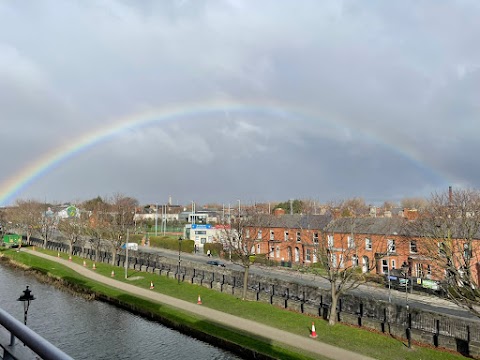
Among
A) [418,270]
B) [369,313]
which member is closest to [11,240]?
[418,270]

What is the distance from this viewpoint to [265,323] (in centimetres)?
2598

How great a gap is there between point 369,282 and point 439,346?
26.5 metres

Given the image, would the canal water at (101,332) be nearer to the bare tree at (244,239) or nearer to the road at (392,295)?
the bare tree at (244,239)

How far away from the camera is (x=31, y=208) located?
302ft

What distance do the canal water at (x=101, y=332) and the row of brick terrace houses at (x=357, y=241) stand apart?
15.4m

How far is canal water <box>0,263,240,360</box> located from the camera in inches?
882

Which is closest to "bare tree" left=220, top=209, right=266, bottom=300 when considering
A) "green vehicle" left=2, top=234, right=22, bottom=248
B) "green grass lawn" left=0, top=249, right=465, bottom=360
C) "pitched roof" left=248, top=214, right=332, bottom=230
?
"pitched roof" left=248, top=214, right=332, bottom=230

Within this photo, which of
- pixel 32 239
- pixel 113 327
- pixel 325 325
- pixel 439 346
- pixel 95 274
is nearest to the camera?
pixel 439 346

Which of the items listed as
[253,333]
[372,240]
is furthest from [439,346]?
[372,240]

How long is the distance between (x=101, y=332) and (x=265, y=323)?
439 inches

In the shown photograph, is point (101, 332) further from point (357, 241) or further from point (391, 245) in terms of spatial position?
point (391, 245)

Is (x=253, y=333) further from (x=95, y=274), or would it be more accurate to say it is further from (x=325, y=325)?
(x=95, y=274)

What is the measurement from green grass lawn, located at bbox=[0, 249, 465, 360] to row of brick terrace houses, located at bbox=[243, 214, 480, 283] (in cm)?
906

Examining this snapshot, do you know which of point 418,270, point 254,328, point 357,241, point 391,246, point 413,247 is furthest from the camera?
point 391,246
